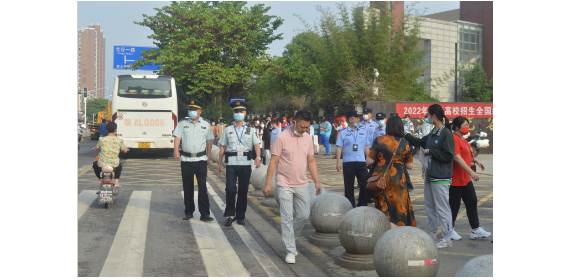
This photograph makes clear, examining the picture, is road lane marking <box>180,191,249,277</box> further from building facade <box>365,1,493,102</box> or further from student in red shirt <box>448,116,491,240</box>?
building facade <box>365,1,493,102</box>

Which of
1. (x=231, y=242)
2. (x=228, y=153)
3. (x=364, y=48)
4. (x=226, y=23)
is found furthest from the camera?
(x=226, y=23)

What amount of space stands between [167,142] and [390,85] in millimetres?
11484

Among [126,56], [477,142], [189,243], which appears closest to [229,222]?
[189,243]

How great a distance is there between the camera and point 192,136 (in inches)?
307

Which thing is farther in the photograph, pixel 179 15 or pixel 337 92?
pixel 179 15

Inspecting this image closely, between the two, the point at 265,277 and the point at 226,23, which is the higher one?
the point at 226,23

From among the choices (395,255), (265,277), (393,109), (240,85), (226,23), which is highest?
(226,23)

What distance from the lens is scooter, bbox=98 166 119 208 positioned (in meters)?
8.51

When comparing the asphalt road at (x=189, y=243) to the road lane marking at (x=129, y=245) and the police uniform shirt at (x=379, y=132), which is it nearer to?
the road lane marking at (x=129, y=245)

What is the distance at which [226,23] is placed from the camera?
110ft

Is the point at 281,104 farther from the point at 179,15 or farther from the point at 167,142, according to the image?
the point at 167,142

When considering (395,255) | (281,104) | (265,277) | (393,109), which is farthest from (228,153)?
(281,104)

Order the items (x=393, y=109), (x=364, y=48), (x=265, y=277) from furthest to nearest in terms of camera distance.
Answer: (x=364, y=48) < (x=393, y=109) < (x=265, y=277)

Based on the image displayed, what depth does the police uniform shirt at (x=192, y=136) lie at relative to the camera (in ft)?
25.6
